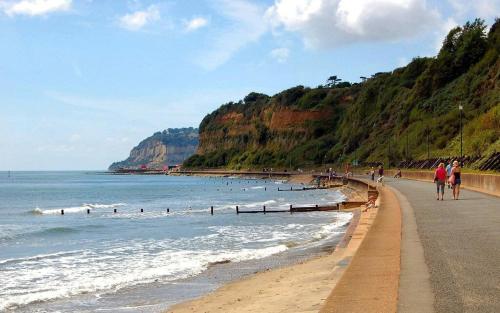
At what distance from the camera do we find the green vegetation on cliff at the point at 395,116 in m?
77.1

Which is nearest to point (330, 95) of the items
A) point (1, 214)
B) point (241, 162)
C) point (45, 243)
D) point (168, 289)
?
point (241, 162)

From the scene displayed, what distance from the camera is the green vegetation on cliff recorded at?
77.1 meters

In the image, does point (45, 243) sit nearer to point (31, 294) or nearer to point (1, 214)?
point (31, 294)

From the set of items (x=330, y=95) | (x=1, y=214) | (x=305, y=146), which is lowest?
(x=1, y=214)

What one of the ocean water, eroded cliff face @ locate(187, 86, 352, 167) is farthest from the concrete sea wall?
eroded cliff face @ locate(187, 86, 352, 167)

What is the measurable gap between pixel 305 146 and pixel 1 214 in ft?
359

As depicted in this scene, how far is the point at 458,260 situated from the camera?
33.4 feet

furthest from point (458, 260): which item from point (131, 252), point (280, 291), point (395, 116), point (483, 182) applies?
point (395, 116)

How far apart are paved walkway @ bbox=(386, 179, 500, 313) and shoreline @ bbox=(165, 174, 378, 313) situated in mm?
1503

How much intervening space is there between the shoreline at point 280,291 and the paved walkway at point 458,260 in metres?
1.50

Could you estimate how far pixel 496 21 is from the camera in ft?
330

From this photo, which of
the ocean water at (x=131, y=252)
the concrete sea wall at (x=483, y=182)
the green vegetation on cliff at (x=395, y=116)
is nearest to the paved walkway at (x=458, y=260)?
the ocean water at (x=131, y=252)

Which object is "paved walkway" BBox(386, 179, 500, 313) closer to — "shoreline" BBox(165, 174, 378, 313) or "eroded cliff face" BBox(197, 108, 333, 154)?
"shoreline" BBox(165, 174, 378, 313)

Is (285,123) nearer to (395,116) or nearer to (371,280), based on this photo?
(395,116)
